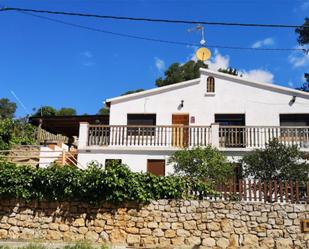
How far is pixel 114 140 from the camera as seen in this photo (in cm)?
1670

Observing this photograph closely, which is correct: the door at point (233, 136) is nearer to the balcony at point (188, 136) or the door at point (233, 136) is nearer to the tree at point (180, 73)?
the balcony at point (188, 136)

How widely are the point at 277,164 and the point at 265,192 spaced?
2032 mm

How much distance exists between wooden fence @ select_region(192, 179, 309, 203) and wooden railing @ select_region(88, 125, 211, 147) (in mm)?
6407

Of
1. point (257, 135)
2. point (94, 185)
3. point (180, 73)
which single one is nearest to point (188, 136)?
point (257, 135)

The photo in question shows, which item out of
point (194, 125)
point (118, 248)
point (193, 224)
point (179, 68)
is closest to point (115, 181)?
point (118, 248)

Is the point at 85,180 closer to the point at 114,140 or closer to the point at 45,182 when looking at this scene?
the point at 45,182

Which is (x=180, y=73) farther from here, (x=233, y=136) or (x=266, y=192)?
(x=266, y=192)

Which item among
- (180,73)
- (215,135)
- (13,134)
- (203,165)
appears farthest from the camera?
(180,73)

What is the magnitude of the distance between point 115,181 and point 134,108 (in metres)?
8.92

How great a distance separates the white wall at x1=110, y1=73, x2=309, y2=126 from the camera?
17547 millimetres

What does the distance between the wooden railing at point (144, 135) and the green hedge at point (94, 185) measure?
5.92 meters

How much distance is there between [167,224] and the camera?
9.95 m

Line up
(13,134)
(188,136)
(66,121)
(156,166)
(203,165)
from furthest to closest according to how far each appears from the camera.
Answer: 1. (13,134)
2. (66,121)
3. (188,136)
4. (156,166)
5. (203,165)

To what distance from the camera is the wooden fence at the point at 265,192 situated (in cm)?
962
